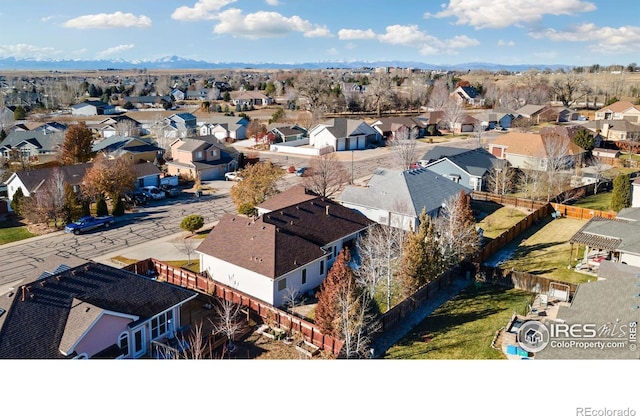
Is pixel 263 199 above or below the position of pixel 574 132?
below

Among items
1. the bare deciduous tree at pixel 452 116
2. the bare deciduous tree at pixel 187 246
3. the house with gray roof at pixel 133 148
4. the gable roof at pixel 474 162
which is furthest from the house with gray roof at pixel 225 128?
the bare deciduous tree at pixel 187 246

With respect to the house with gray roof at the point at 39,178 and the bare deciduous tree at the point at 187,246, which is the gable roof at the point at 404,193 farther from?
the house with gray roof at the point at 39,178

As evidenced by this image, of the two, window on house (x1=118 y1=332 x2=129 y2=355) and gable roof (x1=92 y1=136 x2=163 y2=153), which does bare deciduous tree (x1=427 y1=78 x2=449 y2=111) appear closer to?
gable roof (x1=92 y1=136 x2=163 y2=153)

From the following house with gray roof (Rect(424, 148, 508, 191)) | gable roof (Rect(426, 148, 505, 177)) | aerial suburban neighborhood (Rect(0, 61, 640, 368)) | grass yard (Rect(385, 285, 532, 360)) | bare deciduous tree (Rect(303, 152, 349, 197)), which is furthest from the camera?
gable roof (Rect(426, 148, 505, 177))

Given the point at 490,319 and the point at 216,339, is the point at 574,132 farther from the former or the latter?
the point at 216,339

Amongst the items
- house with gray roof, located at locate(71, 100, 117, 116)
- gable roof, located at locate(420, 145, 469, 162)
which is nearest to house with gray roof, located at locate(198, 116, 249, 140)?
gable roof, located at locate(420, 145, 469, 162)

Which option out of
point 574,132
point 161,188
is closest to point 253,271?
point 161,188
